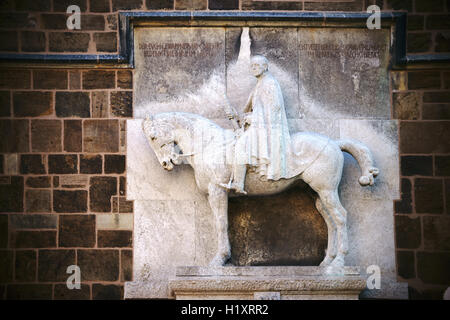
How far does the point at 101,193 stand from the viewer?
29.3ft

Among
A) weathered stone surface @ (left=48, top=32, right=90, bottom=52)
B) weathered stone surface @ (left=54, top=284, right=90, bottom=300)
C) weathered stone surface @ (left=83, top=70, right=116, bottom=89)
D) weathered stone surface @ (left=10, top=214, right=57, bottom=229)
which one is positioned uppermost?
weathered stone surface @ (left=48, top=32, right=90, bottom=52)

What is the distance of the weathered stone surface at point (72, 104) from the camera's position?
9.09 metres

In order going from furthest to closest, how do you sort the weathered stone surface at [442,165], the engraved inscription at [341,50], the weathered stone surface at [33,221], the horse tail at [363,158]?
the engraved inscription at [341,50], the weathered stone surface at [442,165], the weathered stone surface at [33,221], the horse tail at [363,158]

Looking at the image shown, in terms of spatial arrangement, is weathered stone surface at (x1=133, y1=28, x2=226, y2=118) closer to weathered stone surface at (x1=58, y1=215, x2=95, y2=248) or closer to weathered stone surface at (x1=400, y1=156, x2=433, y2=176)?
weathered stone surface at (x1=58, y1=215, x2=95, y2=248)

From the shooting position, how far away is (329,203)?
8461mm

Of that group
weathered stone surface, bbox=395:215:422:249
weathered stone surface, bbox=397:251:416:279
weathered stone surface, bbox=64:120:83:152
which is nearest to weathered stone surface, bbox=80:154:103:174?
weathered stone surface, bbox=64:120:83:152

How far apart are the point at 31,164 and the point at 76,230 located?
2.94ft

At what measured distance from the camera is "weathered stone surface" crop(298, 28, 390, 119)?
9.14 m

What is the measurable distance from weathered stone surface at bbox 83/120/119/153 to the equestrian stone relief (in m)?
0.55

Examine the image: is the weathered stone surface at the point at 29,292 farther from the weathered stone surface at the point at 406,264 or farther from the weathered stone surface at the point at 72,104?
the weathered stone surface at the point at 406,264

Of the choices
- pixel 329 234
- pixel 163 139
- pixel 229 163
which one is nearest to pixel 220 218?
pixel 229 163

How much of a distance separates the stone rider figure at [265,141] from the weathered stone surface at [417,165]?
1475mm

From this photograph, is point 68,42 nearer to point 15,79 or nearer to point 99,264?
point 15,79

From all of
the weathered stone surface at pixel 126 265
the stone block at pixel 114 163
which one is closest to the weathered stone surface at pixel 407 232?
the weathered stone surface at pixel 126 265
